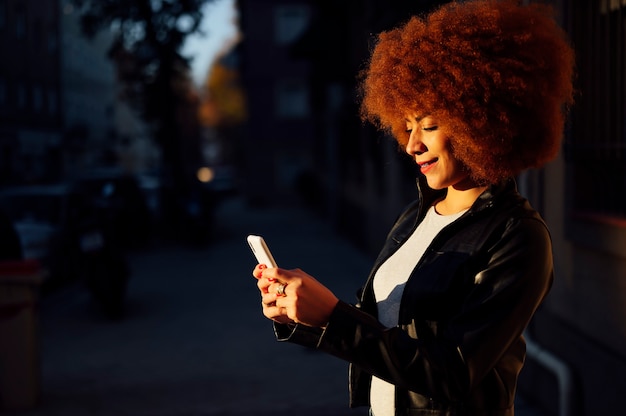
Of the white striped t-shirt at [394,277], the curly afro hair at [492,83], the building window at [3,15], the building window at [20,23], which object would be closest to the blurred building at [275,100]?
the building window at [20,23]

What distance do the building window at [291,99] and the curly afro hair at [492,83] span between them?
131 feet

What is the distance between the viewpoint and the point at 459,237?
2.12 metres

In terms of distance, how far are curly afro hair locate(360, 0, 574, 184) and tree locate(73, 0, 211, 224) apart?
2102cm

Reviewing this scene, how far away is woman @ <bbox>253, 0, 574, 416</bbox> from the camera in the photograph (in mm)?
1954

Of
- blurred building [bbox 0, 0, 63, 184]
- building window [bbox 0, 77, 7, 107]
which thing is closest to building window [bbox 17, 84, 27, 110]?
blurred building [bbox 0, 0, 63, 184]

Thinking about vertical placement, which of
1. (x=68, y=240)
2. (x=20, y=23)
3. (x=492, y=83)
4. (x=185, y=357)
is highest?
(x=20, y=23)

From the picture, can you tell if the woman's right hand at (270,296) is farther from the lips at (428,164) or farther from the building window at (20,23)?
the building window at (20,23)

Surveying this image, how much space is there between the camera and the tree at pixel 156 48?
938 inches

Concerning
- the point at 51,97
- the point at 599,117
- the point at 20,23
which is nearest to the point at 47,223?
the point at 599,117

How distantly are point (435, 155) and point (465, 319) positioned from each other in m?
0.45

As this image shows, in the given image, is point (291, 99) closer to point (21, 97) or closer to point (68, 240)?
point (21, 97)

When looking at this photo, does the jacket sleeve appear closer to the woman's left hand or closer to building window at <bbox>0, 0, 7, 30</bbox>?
the woman's left hand

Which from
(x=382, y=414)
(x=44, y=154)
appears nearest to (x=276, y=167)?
(x=44, y=154)

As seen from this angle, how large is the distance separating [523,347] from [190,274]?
13178 millimetres
